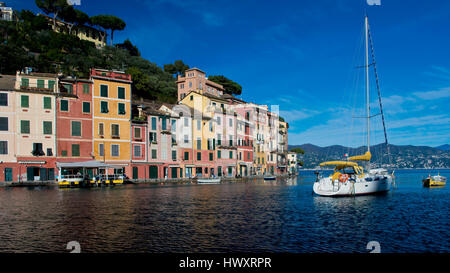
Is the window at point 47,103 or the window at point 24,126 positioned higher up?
the window at point 47,103

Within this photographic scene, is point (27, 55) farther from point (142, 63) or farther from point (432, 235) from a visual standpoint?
point (432, 235)

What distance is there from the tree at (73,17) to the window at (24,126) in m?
68.9

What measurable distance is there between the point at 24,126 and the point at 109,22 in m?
76.1

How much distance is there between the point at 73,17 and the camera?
11056cm

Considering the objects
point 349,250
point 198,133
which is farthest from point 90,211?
point 198,133

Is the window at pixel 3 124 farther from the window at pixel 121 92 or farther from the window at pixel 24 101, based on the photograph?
the window at pixel 121 92

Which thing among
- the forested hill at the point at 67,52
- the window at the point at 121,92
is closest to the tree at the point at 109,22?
the forested hill at the point at 67,52

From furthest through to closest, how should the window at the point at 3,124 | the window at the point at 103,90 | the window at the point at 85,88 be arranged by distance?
1. the window at the point at 103,90
2. the window at the point at 85,88
3. the window at the point at 3,124

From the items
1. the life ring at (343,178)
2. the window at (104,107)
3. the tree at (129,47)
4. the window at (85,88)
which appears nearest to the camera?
the life ring at (343,178)

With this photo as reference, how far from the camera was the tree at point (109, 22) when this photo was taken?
11578 centimetres

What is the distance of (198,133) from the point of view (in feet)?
236

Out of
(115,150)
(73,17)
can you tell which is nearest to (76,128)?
(115,150)

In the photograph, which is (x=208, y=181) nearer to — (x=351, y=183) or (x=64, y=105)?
(x=64, y=105)

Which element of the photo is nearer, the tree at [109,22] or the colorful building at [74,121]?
the colorful building at [74,121]
